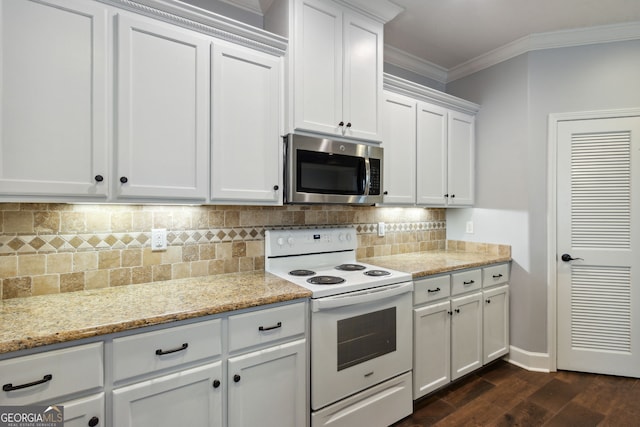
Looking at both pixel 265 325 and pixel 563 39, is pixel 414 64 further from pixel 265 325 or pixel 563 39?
pixel 265 325

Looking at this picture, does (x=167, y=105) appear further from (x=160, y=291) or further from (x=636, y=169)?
(x=636, y=169)

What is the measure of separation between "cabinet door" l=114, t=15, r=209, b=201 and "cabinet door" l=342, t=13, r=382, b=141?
0.93 meters

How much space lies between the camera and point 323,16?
6.57 ft

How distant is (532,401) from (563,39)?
2.90 metres

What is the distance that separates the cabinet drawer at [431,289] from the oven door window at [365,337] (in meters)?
0.27

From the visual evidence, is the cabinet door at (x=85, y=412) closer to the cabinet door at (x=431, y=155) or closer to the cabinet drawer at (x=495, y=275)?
the cabinet door at (x=431, y=155)

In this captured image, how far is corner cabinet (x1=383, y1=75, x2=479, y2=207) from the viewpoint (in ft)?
8.14

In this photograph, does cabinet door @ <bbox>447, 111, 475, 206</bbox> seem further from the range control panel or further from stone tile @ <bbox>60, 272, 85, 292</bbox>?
stone tile @ <bbox>60, 272, 85, 292</bbox>

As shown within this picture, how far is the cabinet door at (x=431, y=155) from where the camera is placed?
2.65 m

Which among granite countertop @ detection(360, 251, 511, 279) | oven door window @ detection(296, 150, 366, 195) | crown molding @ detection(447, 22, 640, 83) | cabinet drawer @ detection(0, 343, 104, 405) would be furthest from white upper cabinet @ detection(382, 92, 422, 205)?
cabinet drawer @ detection(0, 343, 104, 405)

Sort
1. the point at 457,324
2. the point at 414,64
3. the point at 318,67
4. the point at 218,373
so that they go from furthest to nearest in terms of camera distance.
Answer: the point at 414,64
the point at 457,324
the point at 318,67
the point at 218,373

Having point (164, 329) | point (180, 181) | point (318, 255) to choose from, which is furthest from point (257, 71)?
point (164, 329)

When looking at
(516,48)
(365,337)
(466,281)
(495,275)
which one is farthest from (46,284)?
(516,48)

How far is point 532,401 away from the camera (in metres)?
2.24
